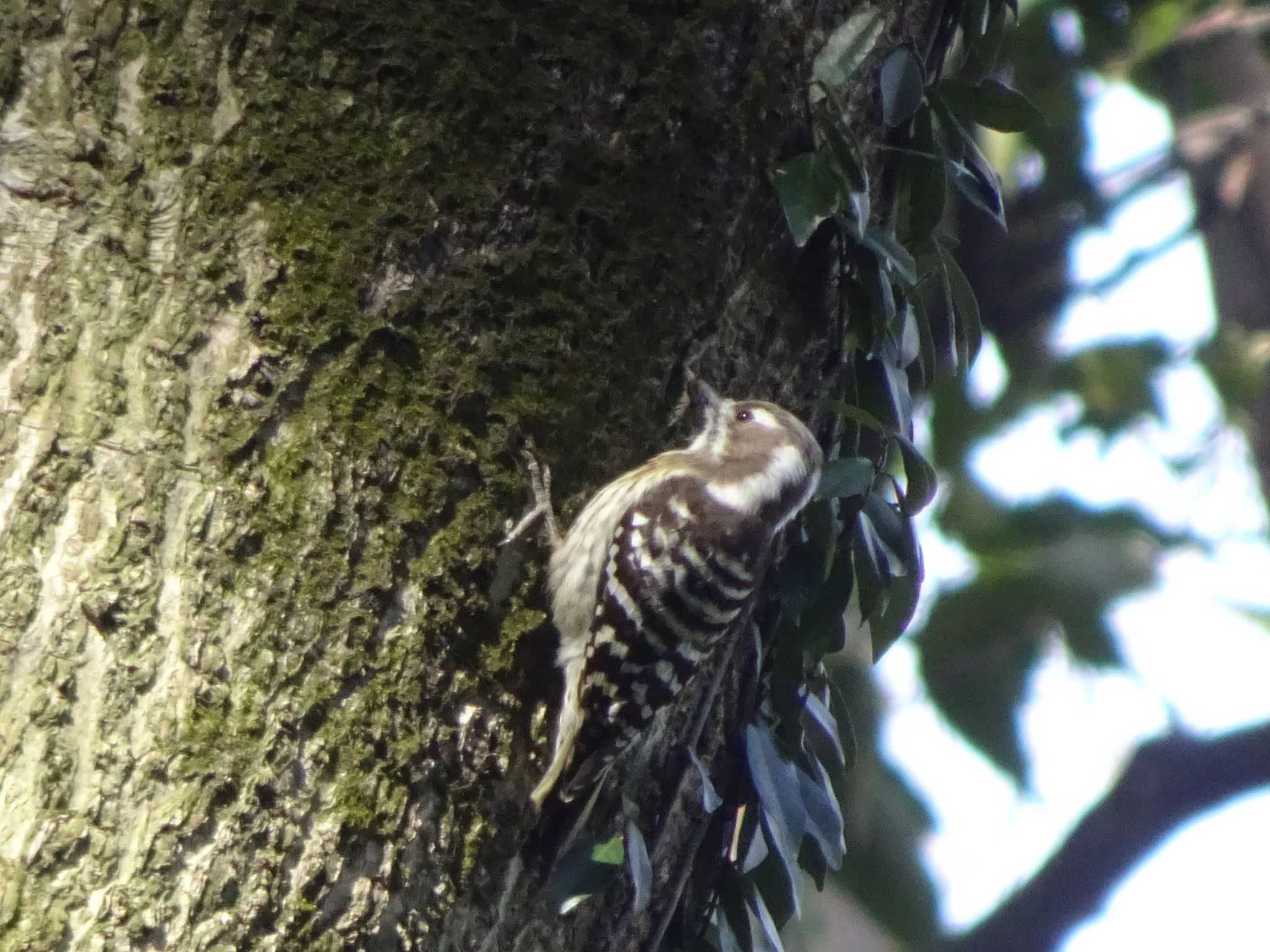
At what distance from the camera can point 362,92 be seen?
2871 mm

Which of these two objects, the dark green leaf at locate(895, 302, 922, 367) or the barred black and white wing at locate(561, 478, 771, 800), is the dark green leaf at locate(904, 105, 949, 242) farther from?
the barred black and white wing at locate(561, 478, 771, 800)

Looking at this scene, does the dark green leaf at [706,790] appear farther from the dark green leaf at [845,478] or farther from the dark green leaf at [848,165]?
the dark green leaf at [848,165]

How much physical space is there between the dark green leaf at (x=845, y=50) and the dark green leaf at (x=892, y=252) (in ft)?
1.11

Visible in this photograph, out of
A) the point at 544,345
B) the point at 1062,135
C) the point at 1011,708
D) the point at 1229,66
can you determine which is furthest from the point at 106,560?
the point at 1229,66

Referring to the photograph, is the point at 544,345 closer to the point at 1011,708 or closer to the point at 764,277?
the point at 764,277

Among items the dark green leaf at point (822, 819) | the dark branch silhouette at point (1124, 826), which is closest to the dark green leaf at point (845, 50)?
the dark green leaf at point (822, 819)

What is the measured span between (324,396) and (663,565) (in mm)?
1240

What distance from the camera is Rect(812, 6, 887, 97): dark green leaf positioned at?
10.5 ft

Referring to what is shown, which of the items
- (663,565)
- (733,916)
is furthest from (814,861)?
(663,565)

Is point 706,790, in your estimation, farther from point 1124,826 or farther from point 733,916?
point 1124,826

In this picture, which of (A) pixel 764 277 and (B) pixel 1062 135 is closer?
(A) pixel 764 277

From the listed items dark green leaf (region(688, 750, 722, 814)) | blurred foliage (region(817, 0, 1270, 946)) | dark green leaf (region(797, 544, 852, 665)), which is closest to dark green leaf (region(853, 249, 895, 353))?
dark green leaf (region(797, 544, 852, 665))

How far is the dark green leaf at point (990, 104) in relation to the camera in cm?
349

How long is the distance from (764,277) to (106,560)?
1.52 metres
